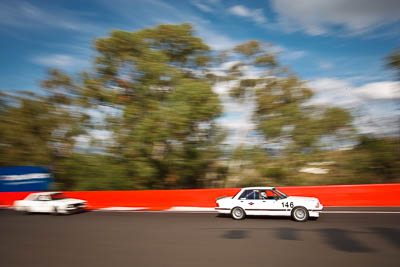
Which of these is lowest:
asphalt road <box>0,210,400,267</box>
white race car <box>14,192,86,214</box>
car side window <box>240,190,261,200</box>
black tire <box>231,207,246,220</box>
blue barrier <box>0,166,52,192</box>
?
asphalt road <box>0,210,400,267</box>

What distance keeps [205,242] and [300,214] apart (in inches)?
156

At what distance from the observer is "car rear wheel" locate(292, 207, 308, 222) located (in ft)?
30.1

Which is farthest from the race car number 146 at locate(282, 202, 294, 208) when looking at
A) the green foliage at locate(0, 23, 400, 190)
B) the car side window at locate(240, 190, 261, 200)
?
the green foliage at locate(0, 23, 400, 190)

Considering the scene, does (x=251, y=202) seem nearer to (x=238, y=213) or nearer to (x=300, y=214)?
(x=238, y=213)

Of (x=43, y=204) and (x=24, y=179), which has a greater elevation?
(x=24, y=179)

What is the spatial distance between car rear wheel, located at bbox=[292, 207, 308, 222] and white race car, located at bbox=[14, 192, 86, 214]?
31.4 feet

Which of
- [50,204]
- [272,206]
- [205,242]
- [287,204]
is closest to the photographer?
[205,242]

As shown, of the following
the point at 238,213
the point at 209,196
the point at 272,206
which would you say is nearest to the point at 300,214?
the point at 272,206

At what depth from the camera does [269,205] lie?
968 centimetres

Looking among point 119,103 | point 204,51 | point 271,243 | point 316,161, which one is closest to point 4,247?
point 271,243

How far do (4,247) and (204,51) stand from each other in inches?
763

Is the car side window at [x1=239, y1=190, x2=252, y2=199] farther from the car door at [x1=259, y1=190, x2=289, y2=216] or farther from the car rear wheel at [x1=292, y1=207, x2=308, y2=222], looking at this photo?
the car rear wheel at [x1=292, y1=207, x2=308, y2=222]

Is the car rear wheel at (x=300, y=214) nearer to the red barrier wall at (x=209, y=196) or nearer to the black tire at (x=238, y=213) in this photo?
the black tire at (x=238, y=213)

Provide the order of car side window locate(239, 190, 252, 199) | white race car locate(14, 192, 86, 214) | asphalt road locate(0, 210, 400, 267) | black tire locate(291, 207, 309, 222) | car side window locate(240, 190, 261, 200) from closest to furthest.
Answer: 1. asphalt road locate(0, 210, 400, 267)
2. black tire locate(291, 207, 309, 222)
3. car side window locate(240, 190, 261, 200)
4. car side window locate(239, 190, 252, 199)
5. white race car locate(14, 192, 86, 214)
